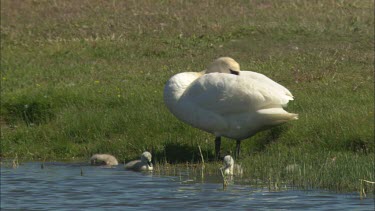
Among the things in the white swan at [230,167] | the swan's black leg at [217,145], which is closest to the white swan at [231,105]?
the swan's black leg at [217,145]

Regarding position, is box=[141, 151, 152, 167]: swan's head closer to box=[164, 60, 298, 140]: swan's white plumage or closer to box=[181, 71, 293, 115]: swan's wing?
box=[164, 60, 298, 140]: swan's white plumage

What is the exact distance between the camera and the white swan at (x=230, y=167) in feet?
46.0

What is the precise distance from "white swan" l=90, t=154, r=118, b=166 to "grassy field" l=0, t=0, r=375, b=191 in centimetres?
62

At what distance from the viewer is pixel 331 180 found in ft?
42.1

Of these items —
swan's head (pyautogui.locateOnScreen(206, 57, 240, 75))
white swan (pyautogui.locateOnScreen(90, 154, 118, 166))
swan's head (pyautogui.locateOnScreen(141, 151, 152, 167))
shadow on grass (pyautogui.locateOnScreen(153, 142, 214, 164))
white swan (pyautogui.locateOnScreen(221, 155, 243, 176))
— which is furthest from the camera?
swan's head (pyautogui.locateOnScreen(206, 57, 240, 75))

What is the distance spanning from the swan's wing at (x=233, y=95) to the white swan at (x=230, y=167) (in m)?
1.27

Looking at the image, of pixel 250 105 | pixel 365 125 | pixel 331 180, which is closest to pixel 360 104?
pixel 365 125

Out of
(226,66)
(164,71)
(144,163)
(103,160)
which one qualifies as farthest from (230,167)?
(164,71)

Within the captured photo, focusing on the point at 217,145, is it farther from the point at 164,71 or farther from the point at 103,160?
the point at 164,71

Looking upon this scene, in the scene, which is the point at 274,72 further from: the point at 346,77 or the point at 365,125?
the point at 365,125

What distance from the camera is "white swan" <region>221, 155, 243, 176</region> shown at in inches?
552

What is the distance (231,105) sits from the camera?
15180 mm

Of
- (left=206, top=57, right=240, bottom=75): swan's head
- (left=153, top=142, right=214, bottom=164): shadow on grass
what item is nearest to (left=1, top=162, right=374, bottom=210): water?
(left=153, top=142, right=214, bottom=164): shadow on grass

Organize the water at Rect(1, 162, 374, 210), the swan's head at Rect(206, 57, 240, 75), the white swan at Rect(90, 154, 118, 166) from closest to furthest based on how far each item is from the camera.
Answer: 1. the water at Rect(1, 162, 374, 210)
2. the white swan at Rect(90, 154, 118, 166)
3. the swan's head at Rect(206, 57, 240, 75)
